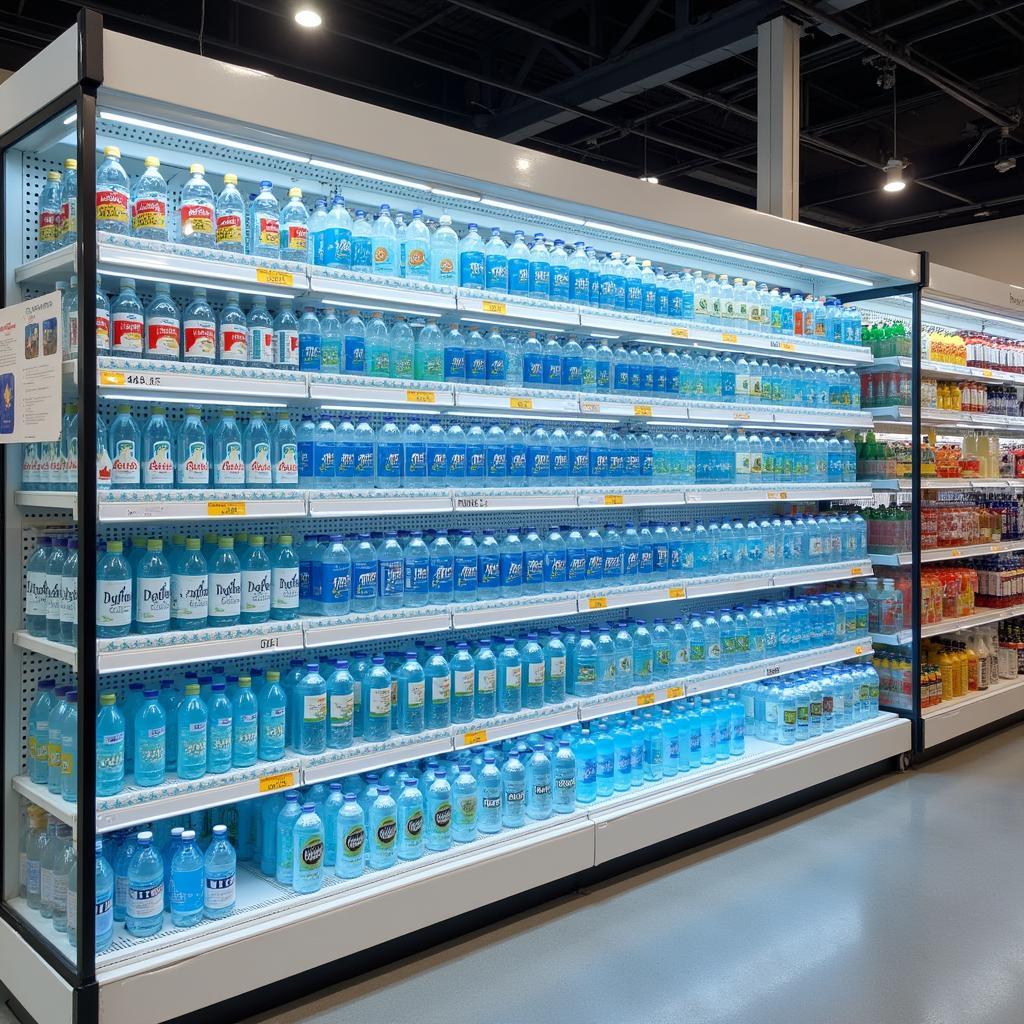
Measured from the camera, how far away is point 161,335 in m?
2.63

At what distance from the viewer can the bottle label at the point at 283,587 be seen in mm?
2900

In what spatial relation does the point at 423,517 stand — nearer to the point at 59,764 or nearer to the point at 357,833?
the point at 357,833

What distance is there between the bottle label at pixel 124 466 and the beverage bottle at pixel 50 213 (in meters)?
0.67

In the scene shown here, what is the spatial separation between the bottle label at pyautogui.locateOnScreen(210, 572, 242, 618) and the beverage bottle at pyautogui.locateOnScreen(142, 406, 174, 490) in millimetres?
313

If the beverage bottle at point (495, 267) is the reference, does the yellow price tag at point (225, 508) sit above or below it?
below

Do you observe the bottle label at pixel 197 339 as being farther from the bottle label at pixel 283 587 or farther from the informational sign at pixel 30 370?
the bottle label at pixel 283 587

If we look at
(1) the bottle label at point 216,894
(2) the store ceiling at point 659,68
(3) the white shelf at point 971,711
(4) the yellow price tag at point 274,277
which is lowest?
(3) the white shelf at point 971,711

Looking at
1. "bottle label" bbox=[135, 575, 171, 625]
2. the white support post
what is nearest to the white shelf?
the white support post

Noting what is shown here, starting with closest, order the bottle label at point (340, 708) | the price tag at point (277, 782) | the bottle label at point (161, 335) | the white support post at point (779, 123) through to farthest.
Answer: the bottle label at point (161, 335)
the price tag at point (277, 782)
the bottle label at point (340, 708)
the white support post at point (779, 123)

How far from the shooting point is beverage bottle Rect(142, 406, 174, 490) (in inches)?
104

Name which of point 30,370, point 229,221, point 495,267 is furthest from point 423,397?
point 30,370

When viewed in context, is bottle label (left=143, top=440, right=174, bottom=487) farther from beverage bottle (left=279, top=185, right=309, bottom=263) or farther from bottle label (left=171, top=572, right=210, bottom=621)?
beverage bottle (left=279, top=185, right=309, bottom=263)

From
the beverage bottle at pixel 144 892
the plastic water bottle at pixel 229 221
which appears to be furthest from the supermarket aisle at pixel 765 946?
the plastic water bottle at pixel 229 221

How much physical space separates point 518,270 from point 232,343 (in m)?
1.24
